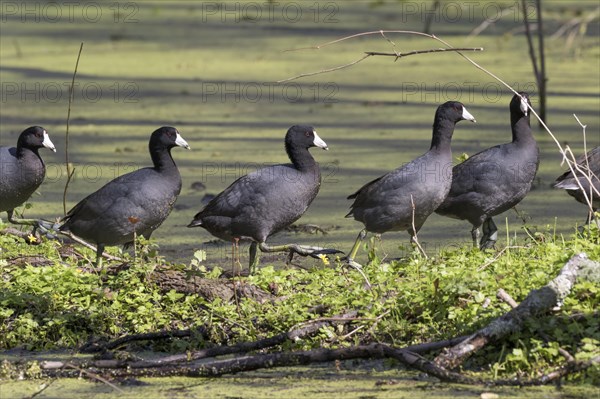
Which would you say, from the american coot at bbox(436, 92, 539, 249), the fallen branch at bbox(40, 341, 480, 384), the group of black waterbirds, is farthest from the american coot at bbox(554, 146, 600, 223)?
the fallen branch at bbox(40, 341, 480, 384)

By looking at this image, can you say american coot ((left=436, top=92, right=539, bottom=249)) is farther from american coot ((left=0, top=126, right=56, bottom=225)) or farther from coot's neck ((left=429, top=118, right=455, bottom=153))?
american coot ((left=0, top=126, right=56, bottom=225))

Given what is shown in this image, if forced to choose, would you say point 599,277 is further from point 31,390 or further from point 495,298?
point 31,390

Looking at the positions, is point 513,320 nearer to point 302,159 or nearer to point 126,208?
point 302,159

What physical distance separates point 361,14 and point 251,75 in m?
3.63

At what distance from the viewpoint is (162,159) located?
20.2ft

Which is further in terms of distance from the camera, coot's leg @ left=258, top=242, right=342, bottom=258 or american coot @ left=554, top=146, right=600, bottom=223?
american coot @ left=554, top=146, right=600, bottom=223

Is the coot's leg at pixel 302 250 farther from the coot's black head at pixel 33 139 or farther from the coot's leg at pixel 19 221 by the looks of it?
the coot's black head at pixel 33 139

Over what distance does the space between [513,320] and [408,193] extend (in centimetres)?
173

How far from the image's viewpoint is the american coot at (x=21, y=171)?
668 cm

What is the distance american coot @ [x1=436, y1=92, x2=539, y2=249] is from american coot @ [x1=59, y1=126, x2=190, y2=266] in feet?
4.90

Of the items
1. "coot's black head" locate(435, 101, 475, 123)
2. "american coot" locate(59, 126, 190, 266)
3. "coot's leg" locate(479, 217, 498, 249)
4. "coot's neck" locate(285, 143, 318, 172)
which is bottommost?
"coot's leg" locate(479, 217, 498, 249)

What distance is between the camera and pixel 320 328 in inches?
181

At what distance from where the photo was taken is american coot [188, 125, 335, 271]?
588 centimetres

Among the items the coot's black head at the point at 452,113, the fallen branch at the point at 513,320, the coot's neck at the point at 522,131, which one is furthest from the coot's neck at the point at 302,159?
the fallen branch at the point at 513,320
